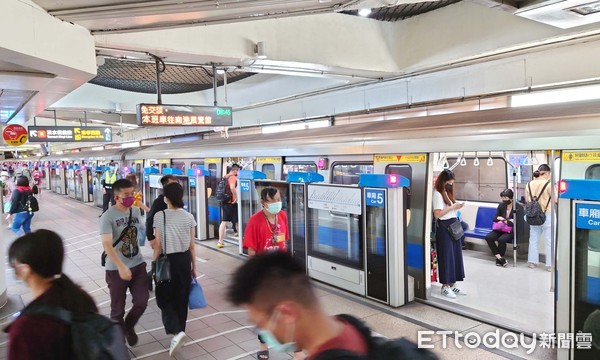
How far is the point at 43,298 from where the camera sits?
188 cm

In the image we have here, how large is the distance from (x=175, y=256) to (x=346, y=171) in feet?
14.7

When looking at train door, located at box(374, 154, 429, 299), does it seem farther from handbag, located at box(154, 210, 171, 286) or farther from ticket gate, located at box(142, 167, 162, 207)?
ticket gate, located at box(142, 167, 162, 207)

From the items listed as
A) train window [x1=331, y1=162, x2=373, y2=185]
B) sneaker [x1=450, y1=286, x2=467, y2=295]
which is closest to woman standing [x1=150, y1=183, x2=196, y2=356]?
sneaker [x1=450, y1=286, x2=467, y2=295]

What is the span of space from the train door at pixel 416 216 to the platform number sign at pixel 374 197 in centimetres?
38

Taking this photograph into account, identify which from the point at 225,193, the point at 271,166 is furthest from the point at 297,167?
the point at 225,193

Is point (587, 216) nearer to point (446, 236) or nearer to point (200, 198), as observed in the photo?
point (446, 236)

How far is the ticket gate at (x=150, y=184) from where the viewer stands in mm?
12320

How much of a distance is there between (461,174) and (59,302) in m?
11.4

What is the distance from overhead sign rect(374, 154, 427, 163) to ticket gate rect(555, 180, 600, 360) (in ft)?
7.68

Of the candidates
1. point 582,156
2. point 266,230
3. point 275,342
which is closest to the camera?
point 275,342

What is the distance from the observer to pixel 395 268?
18.4 ft

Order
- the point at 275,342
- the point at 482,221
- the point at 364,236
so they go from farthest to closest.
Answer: the point at 482,221 < the point at 364,236 < the point at 275,342

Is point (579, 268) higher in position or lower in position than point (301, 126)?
lower

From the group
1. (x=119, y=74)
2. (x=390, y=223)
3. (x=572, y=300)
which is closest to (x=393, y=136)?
(x=390, y=223)
